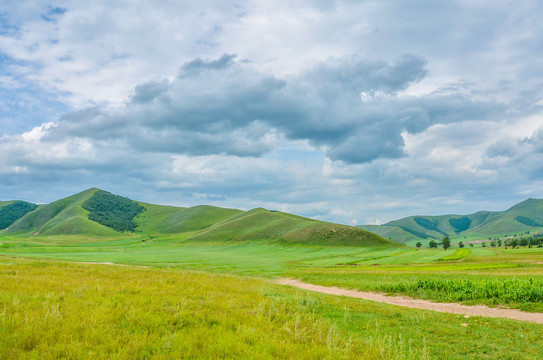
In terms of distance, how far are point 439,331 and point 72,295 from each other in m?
20.4

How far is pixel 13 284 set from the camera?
856 inches

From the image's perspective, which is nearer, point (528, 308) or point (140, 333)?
point (140, 333)

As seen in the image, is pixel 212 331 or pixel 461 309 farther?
pixel 461 309

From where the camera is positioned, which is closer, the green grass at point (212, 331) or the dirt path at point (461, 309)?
the green grass at point (212, 331)

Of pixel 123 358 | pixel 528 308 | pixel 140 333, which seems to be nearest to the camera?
pixel 123 358

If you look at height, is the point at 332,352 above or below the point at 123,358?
below

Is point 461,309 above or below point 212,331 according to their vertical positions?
below

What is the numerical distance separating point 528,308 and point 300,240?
563ft

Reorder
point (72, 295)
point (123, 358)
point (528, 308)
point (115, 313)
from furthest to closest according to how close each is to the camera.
A: point (528, 308) → point (72, 295) → point (115, 313) → point (123, 358)

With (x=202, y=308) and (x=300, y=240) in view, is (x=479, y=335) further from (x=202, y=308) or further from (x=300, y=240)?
(x=300, y=240)

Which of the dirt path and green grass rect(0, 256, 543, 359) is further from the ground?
green grass rect(0, 256, 543, 359)

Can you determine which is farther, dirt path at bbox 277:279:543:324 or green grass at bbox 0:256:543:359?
dirt path at bbox 277:279:543:324

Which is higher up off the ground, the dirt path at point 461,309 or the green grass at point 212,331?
the green grass at point 212,331

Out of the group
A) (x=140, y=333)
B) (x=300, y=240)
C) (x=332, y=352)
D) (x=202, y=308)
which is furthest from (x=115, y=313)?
(x=300, y=240)
